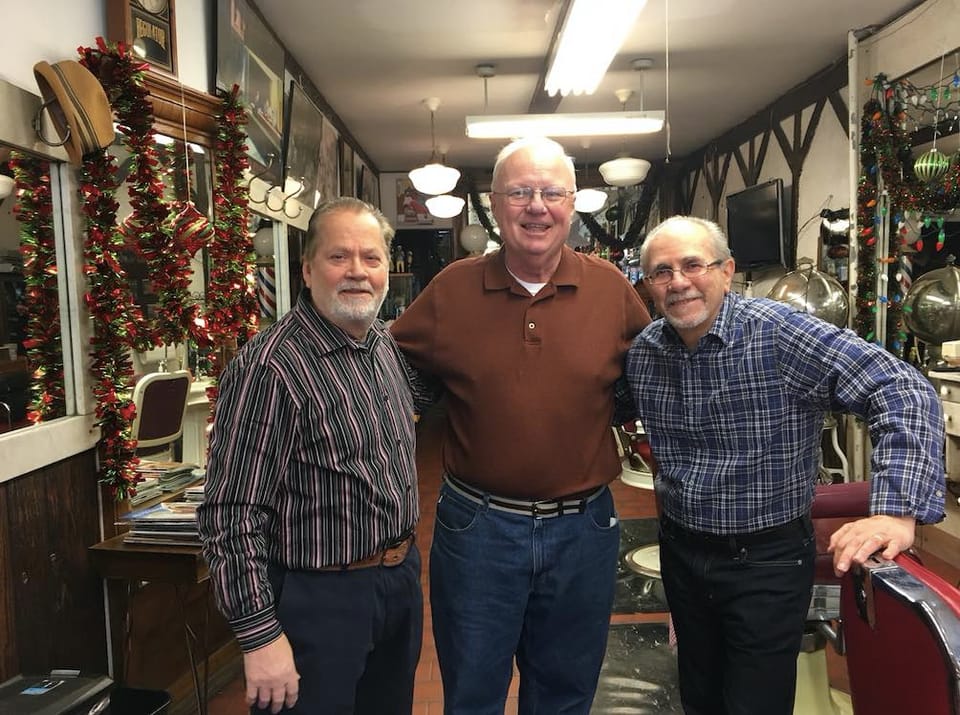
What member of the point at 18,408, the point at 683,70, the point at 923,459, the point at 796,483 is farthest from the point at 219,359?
the point at 683,70

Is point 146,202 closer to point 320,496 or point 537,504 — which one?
point 320,496

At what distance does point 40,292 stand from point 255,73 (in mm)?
2377

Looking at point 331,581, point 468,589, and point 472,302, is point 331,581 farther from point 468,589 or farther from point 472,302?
point 472,302

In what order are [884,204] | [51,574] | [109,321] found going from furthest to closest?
[884,204], [109,321], [51,574]

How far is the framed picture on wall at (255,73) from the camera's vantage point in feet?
12.0

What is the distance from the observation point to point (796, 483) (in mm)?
1781

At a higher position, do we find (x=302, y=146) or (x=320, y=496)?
(x=302, y=146)

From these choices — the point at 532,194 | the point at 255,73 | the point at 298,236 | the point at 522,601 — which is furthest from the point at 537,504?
the point at 298,236

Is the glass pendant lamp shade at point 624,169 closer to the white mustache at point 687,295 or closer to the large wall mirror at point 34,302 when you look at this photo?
the large wall mirror at point 34,302

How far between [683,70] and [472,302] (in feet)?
15.7

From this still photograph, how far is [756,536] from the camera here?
1759mm

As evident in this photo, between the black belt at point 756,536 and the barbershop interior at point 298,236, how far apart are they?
245mm

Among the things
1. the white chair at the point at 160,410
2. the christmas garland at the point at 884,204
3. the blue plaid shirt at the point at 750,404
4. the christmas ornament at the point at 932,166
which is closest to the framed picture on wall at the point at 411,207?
the christmas garland at the point at 884,204

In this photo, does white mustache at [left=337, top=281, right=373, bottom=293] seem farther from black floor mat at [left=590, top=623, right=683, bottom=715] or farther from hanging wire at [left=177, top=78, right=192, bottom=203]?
black floor mat at [left=590, top=623, right=683, bottom=715]
